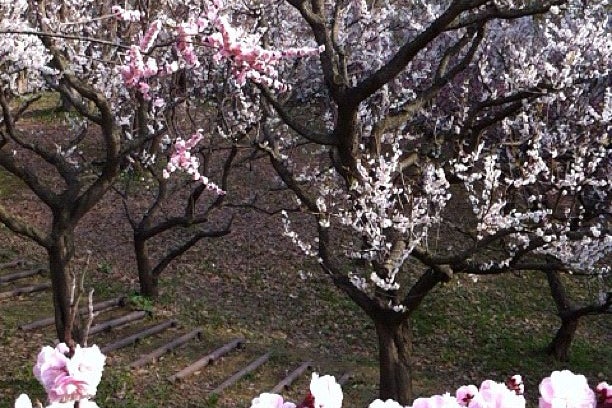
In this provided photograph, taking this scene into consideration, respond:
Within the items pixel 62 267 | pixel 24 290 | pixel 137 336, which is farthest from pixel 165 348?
pixel 24 290

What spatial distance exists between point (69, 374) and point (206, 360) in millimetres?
7195

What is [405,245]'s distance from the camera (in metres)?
7.75

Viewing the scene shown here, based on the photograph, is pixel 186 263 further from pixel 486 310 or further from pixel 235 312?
pixel 486 310

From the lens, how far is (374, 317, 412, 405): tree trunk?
26.2 ft

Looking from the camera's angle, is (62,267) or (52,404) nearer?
(52,404)

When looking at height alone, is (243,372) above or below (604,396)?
below

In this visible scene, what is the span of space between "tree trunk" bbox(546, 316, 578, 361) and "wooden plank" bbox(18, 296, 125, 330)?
21.6 feet

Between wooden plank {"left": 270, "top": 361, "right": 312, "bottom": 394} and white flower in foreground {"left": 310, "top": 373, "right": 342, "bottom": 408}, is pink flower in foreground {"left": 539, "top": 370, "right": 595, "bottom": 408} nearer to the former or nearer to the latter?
white flower in foreground {"left": 310, "top": 373, "right": 342, "bottom": 408}

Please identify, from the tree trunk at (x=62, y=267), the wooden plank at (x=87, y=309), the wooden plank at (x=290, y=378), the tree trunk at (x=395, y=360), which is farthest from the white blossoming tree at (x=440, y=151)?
the wooden plank at (x=87, y=309)

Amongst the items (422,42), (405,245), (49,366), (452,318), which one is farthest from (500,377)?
(49,366)

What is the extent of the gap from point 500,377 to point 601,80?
5.36m

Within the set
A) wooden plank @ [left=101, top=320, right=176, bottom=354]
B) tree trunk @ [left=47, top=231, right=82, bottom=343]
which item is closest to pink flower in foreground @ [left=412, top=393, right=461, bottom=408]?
tree trunk @ [left=47, top=231, right=82, bottom=343]

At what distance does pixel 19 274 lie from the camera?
1084 cm

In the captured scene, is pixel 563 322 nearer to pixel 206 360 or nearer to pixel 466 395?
pixel 206 360
